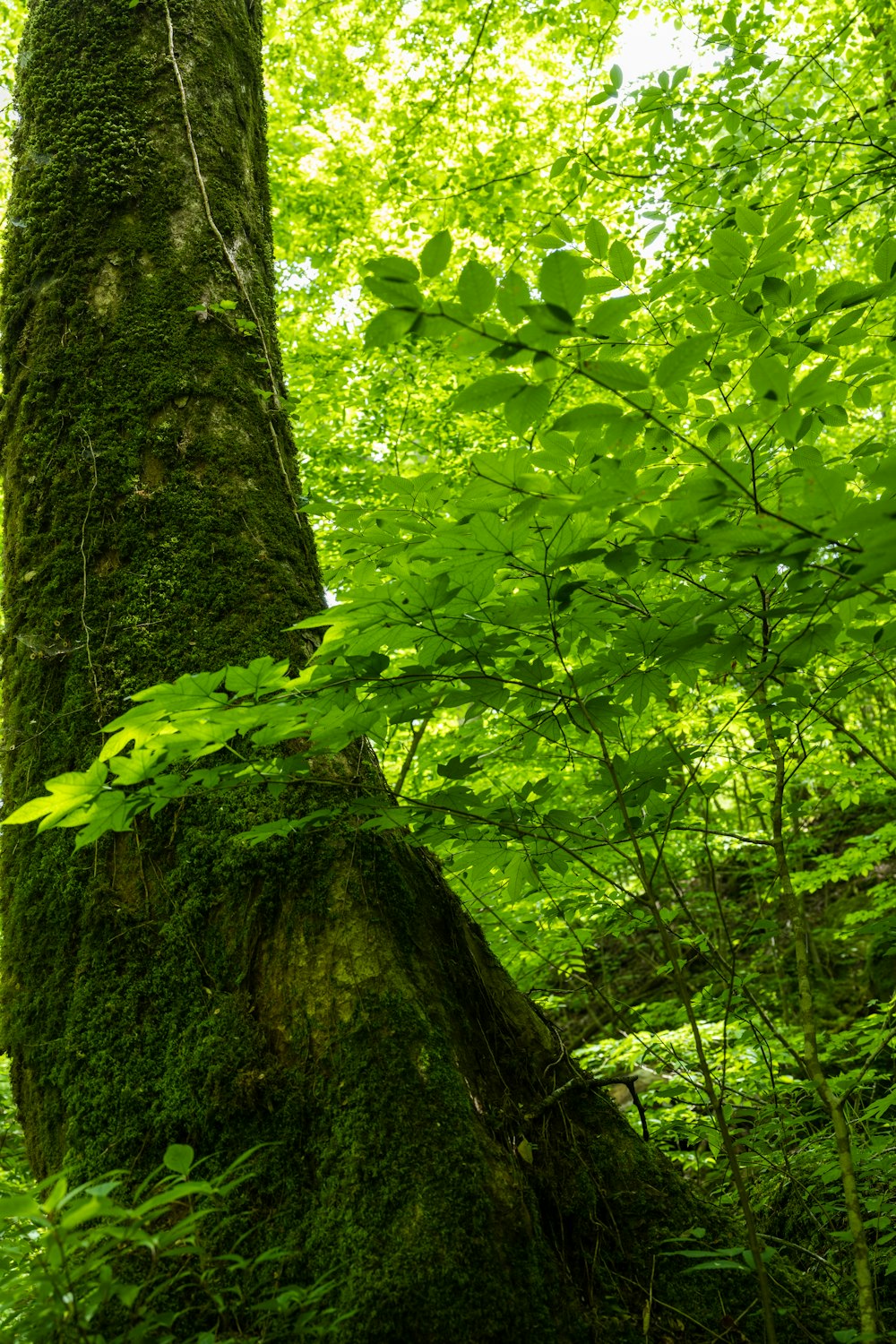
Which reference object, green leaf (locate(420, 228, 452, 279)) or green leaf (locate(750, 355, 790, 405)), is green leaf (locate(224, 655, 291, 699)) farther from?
green leaf (locate(750, 355, 790, 405))

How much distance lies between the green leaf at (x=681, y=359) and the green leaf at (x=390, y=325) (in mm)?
401

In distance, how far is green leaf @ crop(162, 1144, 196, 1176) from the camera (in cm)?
100

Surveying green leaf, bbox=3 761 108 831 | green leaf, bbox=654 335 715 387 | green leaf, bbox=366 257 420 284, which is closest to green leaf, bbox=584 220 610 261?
green leaf, bbox=654 335 715 387

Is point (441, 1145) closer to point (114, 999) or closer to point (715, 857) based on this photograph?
point (114, 999)

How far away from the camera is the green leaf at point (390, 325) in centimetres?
89

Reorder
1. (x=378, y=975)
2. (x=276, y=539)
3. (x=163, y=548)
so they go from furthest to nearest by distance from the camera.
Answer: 1. (x=276, y=539)
2. (x=163, y=548)
3. (x=378, y=975)

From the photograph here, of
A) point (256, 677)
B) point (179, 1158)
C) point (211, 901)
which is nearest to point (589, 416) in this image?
point (256, 677)

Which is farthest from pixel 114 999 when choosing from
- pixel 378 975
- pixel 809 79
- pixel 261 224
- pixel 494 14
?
pixel 494 14

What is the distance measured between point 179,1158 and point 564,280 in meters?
1.18

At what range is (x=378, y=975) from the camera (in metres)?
1.51

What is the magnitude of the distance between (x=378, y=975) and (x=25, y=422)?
67.2 inches

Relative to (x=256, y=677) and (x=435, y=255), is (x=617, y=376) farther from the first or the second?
(x=256, y=677)

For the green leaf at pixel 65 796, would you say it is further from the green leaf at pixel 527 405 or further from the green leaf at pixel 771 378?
the green leaf at pixel 771 378

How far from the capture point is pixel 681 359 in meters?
1.12
